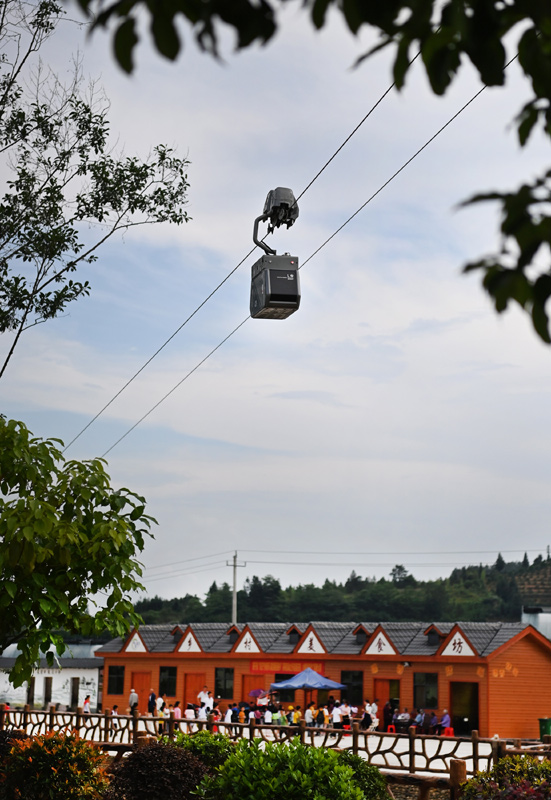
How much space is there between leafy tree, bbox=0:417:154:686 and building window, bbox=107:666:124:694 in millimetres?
38362

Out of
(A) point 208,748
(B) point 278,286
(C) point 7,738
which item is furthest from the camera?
(C) point 7,738

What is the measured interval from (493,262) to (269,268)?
9.35 meters

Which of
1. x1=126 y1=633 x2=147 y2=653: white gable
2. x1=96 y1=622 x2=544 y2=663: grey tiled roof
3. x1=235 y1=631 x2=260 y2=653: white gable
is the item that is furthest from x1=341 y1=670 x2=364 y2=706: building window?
x1=126 y1=633 x2=147 y2=653: white gable

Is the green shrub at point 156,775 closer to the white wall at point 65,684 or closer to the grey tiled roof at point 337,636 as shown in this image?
the grey tiled roof at point 337,636

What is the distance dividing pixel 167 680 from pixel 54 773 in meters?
→ 34.8

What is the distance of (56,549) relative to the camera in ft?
32.1

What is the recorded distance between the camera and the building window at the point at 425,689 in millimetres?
38438

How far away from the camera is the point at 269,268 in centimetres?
1141

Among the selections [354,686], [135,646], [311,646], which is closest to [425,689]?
[354,686]

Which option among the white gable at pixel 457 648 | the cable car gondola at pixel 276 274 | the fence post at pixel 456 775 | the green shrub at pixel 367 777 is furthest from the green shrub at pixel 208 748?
the white gable at pixel 457 648

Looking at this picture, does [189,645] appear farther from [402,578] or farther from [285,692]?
[402,578]

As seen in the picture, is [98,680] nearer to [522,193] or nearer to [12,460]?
[12,460]

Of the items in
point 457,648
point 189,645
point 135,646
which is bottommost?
point 135,646

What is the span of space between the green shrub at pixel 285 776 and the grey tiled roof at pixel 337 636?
2849 cm
